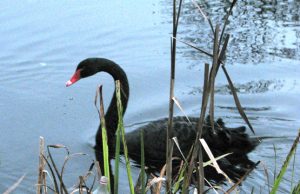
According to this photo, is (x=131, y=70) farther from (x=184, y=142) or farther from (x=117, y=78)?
(x=184, y=142)

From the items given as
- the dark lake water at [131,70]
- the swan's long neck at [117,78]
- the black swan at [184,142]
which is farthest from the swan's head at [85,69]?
the dark lake water at [131,70]

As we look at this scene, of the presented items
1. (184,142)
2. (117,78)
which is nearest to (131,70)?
(117,78)

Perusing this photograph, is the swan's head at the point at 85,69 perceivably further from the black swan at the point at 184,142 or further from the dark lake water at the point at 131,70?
the dark lake water at the point at 131,70

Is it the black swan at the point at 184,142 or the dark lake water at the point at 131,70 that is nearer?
the black swan at the point at 184,142

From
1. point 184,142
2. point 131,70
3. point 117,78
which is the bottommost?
point 184,142

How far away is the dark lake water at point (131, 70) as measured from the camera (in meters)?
4.21

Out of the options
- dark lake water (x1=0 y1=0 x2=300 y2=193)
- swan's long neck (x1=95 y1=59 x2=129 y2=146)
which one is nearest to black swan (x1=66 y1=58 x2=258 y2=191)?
swan's long neck (x1=95 y1=59 x2=129 y2=146)

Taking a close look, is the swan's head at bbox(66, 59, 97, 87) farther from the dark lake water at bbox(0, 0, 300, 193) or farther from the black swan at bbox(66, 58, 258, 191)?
the dark lake water at bbox(0, 0, 300, 193)

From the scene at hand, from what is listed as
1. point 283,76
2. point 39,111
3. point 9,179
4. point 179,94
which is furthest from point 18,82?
point 283,76

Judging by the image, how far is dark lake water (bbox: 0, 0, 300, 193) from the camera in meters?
4.21

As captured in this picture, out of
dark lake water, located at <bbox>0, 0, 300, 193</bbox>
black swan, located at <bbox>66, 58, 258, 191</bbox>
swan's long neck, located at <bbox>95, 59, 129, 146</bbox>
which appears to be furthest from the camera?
swan's long neck, located at <bbox>95, 59, 129, 146</bbox>

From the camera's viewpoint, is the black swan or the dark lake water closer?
the black swan

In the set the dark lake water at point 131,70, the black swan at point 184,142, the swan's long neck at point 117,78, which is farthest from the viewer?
the swan's long neck at point 117,78

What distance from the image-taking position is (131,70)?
554cm
